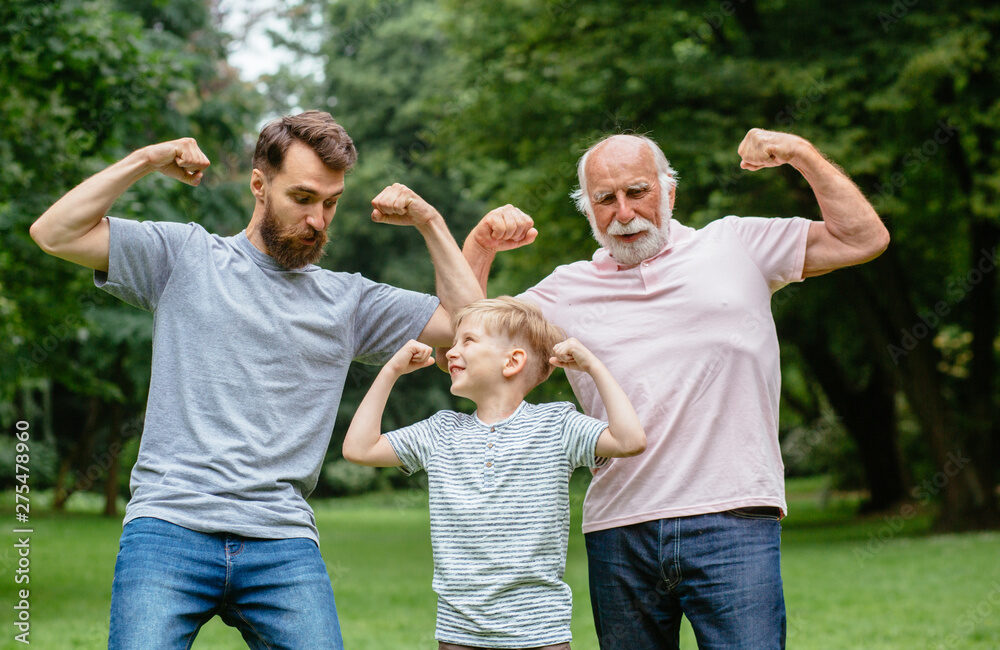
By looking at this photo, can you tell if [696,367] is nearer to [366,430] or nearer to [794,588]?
[366,430]

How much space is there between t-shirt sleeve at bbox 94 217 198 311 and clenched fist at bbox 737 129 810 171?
164cm

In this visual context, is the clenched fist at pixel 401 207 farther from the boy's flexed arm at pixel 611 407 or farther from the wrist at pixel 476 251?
the boy's flexed arm at pixel 611 407

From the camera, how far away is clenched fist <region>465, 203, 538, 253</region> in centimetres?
347

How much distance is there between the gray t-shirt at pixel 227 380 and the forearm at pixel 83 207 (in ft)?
0.28

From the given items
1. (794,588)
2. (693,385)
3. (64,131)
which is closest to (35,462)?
(64,131)

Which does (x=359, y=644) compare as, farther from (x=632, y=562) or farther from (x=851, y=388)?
(x=851, y=388)

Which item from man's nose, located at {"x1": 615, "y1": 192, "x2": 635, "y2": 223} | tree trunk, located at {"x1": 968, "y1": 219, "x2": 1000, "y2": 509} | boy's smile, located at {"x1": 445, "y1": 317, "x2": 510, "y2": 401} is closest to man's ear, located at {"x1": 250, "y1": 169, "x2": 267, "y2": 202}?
boy's smile, located at {"x1": 445, "y1": 317, "x2": 510, "y2": 401}

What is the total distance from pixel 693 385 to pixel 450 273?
83cm

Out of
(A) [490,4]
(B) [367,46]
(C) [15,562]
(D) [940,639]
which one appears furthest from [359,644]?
(B) [367,46]

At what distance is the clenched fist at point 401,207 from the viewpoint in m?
3.34

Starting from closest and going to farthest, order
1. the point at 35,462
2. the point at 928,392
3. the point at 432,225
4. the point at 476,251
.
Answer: the point at 432,225 < the point at 476,251 < the point at 928,392 < the point at 35,462

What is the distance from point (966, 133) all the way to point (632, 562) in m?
13.0

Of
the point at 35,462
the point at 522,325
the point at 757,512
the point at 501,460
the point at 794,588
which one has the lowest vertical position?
the point at 794,588

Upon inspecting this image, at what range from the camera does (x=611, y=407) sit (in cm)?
306
